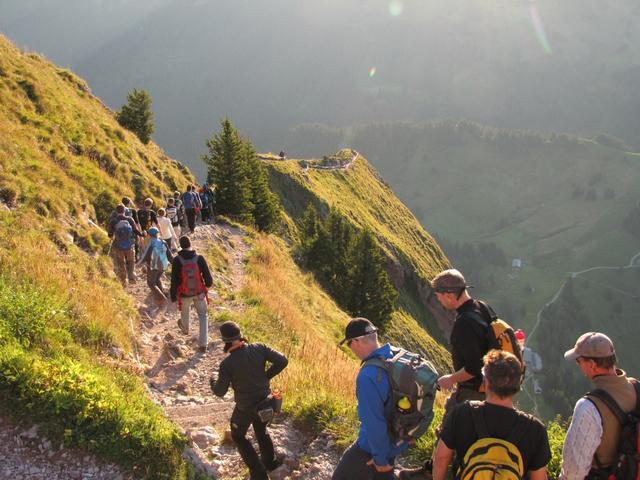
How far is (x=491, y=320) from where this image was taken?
16.5ft

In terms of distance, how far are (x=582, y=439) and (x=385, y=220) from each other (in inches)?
2486

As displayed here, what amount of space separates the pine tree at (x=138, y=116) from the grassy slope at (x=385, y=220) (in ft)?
66.6

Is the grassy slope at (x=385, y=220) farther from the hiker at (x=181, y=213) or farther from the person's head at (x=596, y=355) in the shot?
the person's head at (x=596, y=355)

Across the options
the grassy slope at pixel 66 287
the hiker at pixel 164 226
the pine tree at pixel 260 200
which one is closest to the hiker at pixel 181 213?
the grassy slope at pixel 66 287

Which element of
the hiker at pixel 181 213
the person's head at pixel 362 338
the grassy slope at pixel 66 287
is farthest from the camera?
the hiker at pixel 181 213

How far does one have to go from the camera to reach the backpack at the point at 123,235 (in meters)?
11.4

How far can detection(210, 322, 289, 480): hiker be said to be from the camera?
18.8 ft

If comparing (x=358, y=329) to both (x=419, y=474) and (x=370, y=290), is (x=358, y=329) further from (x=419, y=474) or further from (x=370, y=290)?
(x=370, y=290)

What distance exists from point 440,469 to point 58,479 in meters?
3.75

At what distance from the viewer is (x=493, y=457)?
3.58 metres

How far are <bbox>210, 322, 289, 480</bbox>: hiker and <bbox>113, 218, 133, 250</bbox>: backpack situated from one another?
6619 millimetres

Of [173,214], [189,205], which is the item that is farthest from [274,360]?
[189,205]

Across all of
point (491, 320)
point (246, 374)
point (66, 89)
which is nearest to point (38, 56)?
point (66, 89)

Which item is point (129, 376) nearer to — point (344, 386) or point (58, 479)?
point (58, 479)
